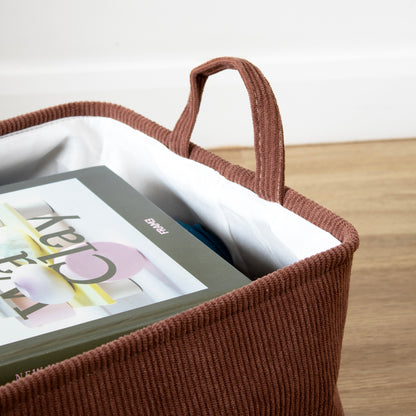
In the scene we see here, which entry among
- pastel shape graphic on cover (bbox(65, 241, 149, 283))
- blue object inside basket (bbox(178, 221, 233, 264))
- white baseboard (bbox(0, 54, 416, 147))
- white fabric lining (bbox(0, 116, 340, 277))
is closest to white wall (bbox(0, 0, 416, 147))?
white baseboard (bbox(0, 54, 416, 147))

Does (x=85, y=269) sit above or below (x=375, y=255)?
above

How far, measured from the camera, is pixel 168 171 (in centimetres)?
56

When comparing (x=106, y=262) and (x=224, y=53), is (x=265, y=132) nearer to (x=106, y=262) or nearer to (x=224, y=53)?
(x=106, y=262)

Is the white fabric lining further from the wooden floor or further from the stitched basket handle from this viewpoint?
the wooden floor

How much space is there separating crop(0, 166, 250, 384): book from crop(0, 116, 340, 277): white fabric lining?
49 mm

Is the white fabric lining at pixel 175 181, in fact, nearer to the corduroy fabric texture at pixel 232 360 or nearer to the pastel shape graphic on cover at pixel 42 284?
the corduroy fabric texture at pixel 232 360

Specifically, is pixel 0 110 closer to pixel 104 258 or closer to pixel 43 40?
pixel 43 40

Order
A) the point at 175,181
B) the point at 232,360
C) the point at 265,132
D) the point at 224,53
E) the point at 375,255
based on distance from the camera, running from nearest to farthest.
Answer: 1. the point at 232,360
2. the point at 265,132
3. the point at 175,181
4. the point at 375,255
5. the point at 224,53

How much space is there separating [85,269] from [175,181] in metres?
0.17

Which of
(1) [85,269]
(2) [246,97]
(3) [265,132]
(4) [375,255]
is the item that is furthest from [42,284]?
(2) [246,97]

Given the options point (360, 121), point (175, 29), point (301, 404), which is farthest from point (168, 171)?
point (360, 121)

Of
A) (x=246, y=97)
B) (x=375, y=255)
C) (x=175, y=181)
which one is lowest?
(x=375, y=255)

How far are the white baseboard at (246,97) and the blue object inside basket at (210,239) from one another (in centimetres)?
74

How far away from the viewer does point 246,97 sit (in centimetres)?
127
